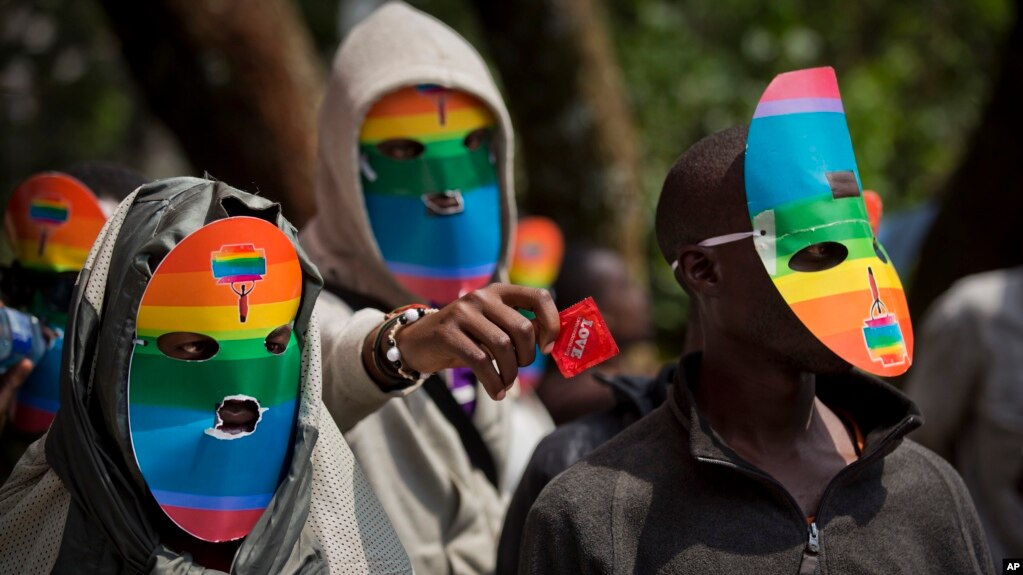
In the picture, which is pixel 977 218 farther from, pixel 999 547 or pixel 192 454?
pixel 192 454

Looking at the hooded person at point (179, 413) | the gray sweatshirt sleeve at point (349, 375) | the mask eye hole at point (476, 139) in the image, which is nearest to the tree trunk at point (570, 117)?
the mask eye hole at point (476, 139)

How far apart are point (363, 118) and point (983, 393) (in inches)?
102

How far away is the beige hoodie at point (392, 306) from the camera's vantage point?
3.06 m

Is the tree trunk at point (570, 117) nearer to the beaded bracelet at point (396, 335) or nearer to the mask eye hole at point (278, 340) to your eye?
the beaded bracelet at point (396, 335)

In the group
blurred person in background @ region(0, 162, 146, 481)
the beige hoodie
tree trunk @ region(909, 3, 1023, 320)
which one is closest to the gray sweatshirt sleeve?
the beige hoodie

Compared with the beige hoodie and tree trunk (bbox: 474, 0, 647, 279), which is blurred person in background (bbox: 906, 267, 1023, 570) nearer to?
the beige hoodie

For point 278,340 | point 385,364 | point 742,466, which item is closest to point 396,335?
point 385,364

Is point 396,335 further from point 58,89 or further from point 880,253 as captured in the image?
point 58,89

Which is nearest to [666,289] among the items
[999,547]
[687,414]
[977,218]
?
[977,218]

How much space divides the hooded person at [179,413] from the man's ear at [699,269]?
880mm

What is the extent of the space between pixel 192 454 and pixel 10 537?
439mm

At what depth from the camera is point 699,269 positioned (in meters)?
2.67

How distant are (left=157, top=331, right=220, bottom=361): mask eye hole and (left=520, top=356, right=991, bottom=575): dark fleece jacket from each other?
776 mm

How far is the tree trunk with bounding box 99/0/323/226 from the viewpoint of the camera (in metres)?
5.39
